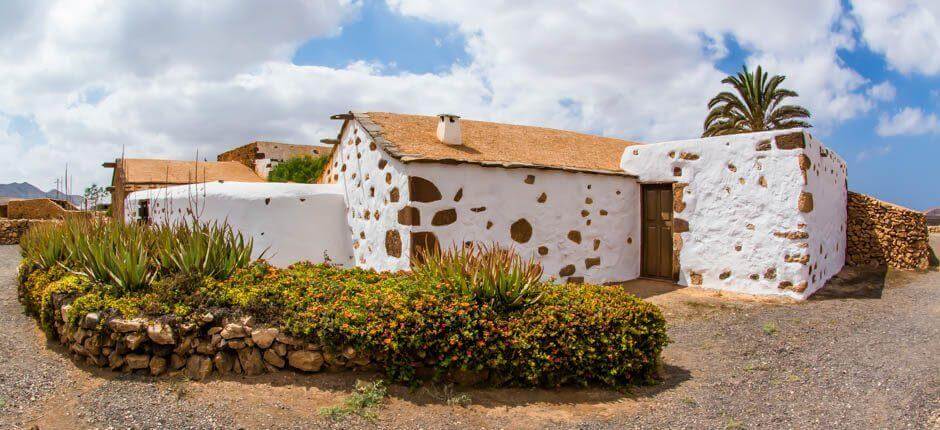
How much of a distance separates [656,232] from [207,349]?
24.9ft

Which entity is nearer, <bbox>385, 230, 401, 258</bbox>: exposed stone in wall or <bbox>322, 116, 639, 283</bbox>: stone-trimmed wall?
<bbox>322, 116, 639, 283</bbox>: stone-trimmed wall

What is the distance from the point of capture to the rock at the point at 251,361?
4.55 meters

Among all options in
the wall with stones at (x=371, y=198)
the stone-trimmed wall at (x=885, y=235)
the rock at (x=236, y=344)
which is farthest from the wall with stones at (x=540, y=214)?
the stone-trimmed wall at (x=885, y=235)

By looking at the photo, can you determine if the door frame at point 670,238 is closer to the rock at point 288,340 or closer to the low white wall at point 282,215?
the low white wall at point 282,215

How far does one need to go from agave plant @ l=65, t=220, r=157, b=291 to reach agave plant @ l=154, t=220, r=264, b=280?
7.1 inches

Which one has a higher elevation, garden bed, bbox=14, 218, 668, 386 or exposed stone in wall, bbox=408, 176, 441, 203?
exposed stone in wall, bbox=408, 176, 441, 203

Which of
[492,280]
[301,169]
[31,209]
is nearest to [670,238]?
[492,280]

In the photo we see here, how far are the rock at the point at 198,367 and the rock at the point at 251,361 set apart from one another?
0.26 meters

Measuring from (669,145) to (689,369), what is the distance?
16.9 ft

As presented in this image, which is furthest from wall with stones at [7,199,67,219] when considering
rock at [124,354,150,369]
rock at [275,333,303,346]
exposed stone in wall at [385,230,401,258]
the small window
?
rock at [275,333,303,346]

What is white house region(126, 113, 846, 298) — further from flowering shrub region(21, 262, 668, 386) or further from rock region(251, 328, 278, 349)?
rock region(251, 328, 278, 349)

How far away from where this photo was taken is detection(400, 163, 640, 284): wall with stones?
7219 mm

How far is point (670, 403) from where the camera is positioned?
420 centimetres

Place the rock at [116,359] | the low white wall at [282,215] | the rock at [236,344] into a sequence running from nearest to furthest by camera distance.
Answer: the rock at [236,344] < the rock at [116,359] < the low white wall at [282,215]
